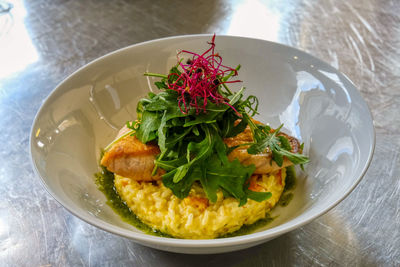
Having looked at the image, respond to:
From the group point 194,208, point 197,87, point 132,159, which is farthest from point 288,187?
point 132,159

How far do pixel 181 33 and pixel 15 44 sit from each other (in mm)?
1609

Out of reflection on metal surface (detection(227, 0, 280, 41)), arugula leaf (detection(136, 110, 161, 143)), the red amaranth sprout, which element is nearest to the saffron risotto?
arugula leaf (detection(136, 110, 161, 143))

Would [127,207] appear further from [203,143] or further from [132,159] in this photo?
[203,143]

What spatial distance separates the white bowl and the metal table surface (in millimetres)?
252

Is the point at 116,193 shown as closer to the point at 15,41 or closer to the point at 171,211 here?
the point at 171,211

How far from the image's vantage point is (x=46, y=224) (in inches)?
82.9

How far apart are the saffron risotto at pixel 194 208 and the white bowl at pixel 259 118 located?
0.34 ft

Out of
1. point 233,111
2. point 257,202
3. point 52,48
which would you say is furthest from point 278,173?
point 52,48

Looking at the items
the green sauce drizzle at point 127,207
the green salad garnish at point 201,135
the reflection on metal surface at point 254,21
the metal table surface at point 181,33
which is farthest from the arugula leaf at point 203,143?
the reflection on metal surface at point 254,21

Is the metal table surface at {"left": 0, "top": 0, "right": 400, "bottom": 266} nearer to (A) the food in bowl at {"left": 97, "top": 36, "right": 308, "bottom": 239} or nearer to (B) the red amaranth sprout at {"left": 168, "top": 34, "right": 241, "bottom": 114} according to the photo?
(A) the food in bowl at {"left": 97, "top": 36, "right": 308, "bottom": 239}

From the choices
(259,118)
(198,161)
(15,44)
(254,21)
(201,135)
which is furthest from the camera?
(254,21)

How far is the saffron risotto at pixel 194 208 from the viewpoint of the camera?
1794mm

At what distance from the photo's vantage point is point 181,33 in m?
3.69

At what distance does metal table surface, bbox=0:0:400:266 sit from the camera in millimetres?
1913
